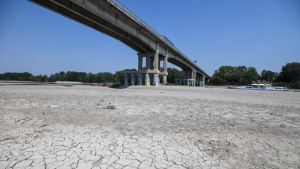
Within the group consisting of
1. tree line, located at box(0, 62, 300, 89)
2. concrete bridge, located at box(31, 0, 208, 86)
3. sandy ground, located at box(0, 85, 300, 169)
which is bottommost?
sandy ground, located at box(0, 85, 300, 169)

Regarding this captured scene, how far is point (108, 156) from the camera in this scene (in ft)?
12.7

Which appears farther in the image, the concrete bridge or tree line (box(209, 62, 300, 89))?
tree line (box(209, 62, 300, 89))

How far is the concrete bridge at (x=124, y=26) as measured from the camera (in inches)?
1013

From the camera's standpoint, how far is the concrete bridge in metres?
25.7

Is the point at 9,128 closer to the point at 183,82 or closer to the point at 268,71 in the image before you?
the point at 183,82

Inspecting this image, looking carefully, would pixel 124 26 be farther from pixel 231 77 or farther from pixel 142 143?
pixel 231 77

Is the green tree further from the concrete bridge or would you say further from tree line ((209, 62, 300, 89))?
the concrete bridge

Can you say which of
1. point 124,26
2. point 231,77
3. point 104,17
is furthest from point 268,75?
point 104,17

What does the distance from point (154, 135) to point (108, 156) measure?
1698 millimetres

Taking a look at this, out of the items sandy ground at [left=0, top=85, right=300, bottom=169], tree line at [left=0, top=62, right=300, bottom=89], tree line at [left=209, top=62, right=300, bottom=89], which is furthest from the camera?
tree line at [left=0, top=62, right=300, bottom=89]

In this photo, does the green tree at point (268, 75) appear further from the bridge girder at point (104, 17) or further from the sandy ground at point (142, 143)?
the sandy ground at point (142, 143)

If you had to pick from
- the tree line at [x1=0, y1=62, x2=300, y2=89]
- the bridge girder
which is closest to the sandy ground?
the bridge girder

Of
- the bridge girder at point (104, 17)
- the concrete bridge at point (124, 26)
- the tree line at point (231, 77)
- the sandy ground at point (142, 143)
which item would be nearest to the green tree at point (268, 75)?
the tree line at point (231, 77)

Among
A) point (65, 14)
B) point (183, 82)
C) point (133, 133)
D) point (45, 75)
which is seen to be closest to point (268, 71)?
point (183, 82)
